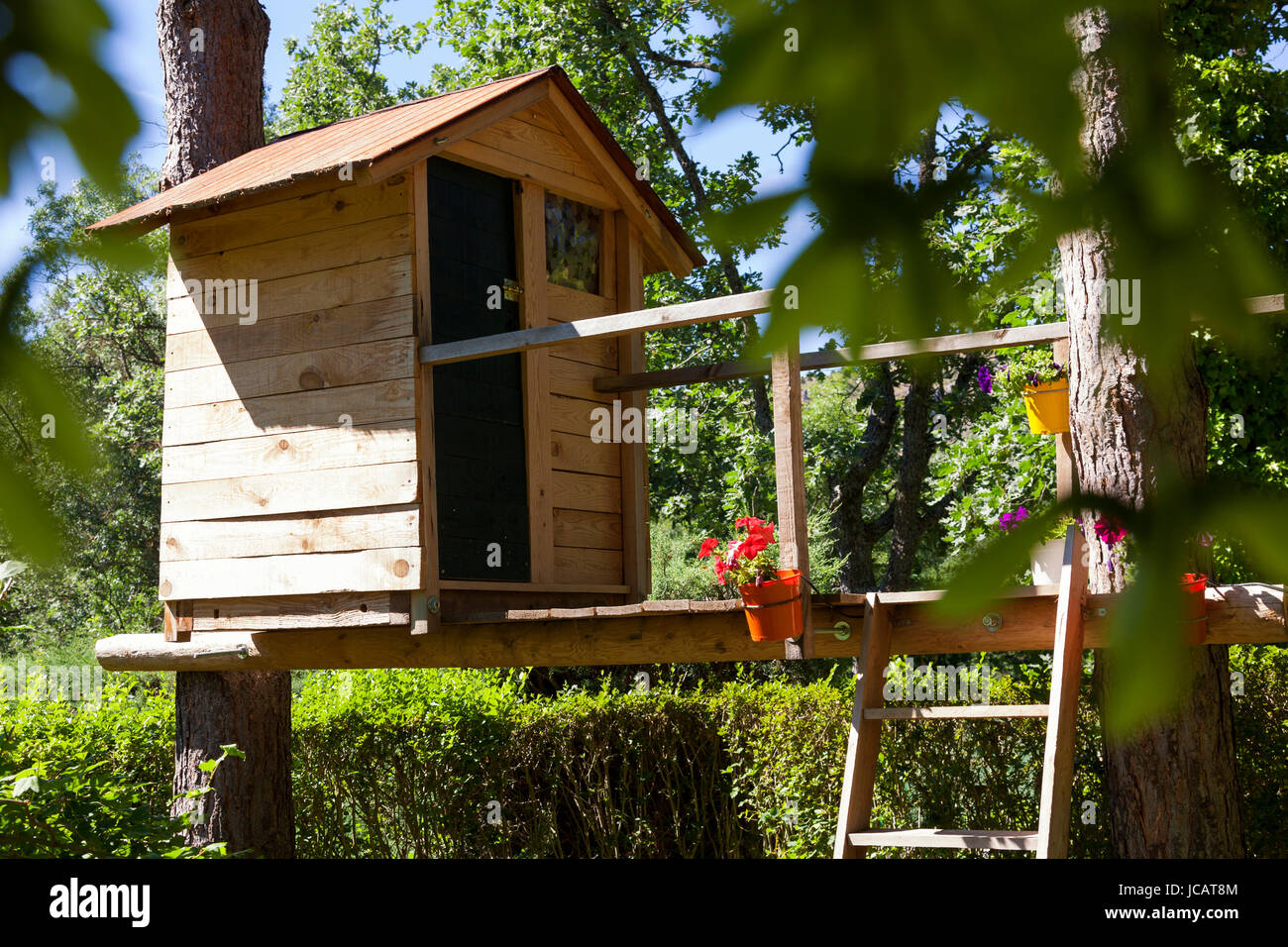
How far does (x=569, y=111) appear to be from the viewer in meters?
6.15

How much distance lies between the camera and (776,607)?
454cm

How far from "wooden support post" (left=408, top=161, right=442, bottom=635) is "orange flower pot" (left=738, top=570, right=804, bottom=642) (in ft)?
4.37

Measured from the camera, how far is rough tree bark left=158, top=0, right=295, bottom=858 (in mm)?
6781

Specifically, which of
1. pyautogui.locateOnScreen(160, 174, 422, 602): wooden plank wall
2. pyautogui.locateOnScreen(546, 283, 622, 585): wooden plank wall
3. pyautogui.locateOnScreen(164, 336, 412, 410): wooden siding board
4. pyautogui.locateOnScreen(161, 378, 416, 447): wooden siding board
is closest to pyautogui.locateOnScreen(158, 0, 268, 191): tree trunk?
pyautogui.locateOnScreen(160, 174, 422, 602): wooden plank wall

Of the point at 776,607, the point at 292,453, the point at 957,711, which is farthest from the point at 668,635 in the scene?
the point at 292,453

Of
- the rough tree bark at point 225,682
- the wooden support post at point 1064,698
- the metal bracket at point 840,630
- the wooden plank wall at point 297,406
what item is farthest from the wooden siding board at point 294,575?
Result: the wooden support post at point 1064,698

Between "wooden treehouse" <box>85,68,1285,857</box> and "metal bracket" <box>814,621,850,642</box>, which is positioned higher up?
"wooden treehouse" <box>85,68,1285,857</box>

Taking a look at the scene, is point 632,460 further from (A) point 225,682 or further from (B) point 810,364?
(A) point 225,682

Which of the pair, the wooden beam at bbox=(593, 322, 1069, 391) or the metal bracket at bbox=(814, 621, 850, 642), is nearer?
the wooden beam at bbox=(593, 322, 1069, 391)

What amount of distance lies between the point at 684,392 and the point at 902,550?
3148 mm

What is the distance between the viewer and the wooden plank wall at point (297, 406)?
203 inches

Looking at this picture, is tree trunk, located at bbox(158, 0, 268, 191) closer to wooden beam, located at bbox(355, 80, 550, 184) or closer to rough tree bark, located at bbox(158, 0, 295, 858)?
rough tree bark, located at bbox(158, 0, 295, 858)
